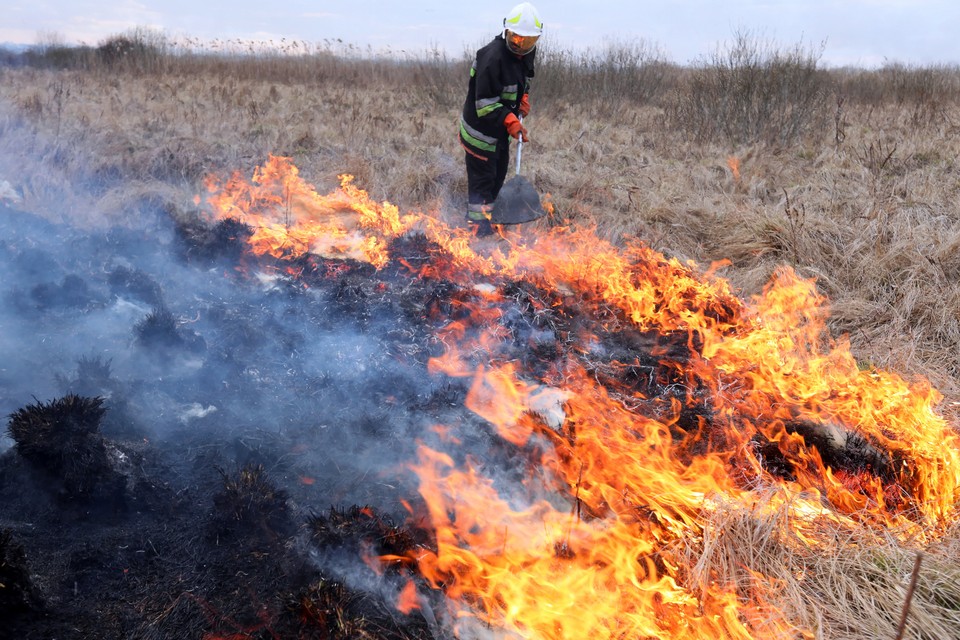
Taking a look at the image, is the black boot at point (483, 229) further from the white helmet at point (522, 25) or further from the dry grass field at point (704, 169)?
the white helmet at point (522, 25)

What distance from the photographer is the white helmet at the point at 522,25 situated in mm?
5547

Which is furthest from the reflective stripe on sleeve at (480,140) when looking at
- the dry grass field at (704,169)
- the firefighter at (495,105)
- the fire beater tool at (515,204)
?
the dry grass field at (704,169)

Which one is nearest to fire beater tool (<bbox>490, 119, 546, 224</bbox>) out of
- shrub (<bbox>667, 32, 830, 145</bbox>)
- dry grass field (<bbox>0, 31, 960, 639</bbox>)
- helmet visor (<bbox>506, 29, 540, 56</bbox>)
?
helmet visor (<bbox>506, 29, 540, 56</bbox>)

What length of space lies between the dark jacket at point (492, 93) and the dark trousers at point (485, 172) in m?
0.07

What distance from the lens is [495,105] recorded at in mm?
5828

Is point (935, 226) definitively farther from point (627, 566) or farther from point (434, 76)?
point (434, 76)

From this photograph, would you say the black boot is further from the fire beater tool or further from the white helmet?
the white helmet

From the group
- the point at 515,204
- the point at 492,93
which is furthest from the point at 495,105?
the point at 515,204

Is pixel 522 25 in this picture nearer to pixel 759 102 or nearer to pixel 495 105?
pixel 495 105

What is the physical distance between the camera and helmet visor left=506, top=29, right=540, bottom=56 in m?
5.61

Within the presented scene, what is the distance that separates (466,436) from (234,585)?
1.44m

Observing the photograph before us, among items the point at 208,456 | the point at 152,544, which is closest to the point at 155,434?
the point at 208,456

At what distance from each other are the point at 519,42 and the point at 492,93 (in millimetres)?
529

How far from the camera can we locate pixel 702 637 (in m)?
2.25
